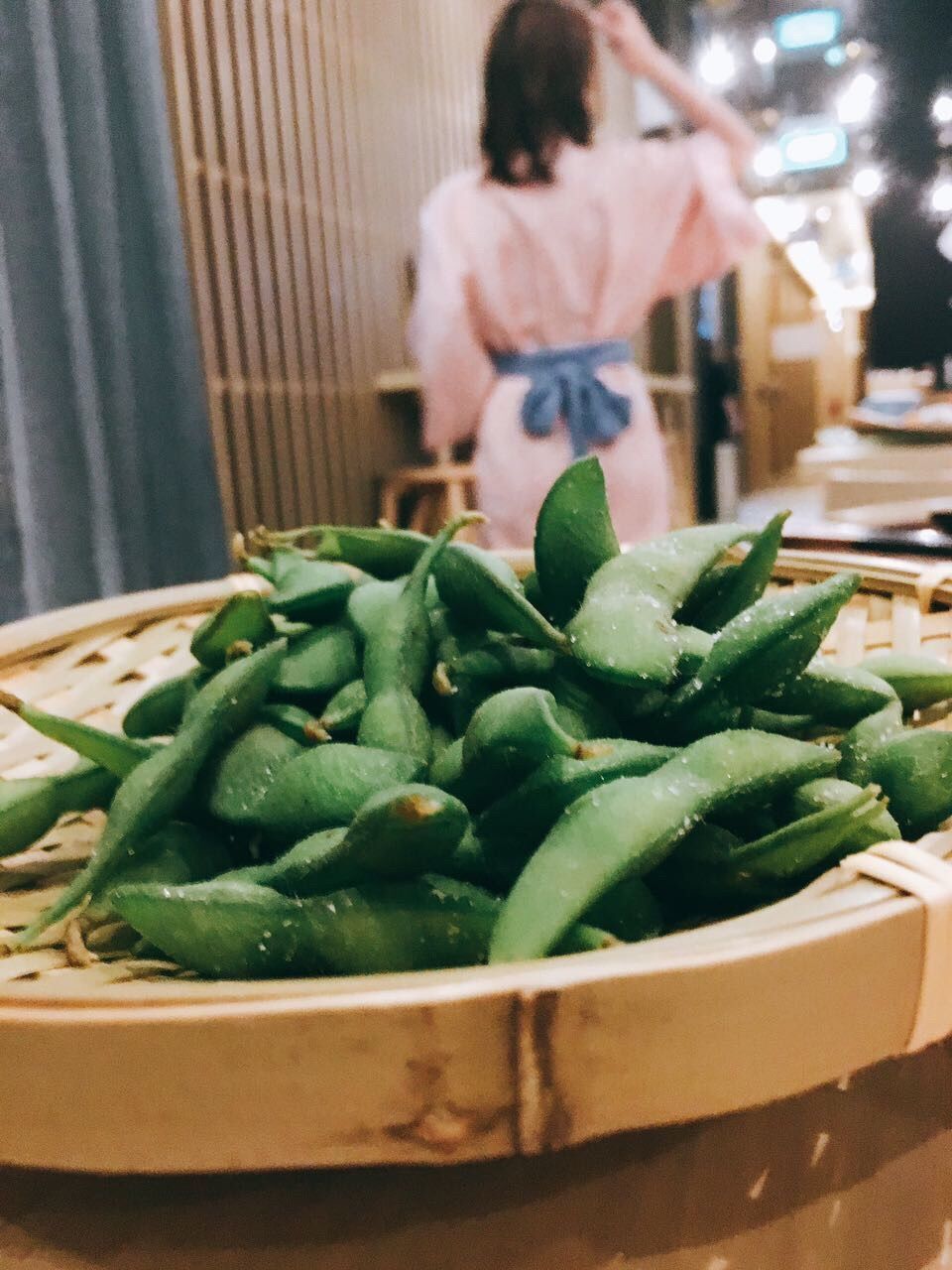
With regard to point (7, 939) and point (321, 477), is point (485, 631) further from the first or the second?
point (321, 477)

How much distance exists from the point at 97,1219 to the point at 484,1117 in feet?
0.34

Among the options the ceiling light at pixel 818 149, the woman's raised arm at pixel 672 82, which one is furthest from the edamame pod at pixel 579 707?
the ceiling light at pixel 818 149

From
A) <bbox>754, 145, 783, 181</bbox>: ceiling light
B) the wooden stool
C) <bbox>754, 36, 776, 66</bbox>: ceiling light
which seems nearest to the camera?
the wooden stool

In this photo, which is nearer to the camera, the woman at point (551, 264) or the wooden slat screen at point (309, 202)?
the woman at point (551, 264)

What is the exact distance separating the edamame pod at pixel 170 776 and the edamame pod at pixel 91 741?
0.11ft

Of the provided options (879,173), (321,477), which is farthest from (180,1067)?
(879,173)

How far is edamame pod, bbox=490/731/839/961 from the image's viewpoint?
0.85 ft

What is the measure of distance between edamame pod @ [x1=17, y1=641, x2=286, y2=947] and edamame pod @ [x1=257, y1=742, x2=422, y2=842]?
38 mm

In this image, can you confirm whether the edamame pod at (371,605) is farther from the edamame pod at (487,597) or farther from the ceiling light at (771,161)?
the ceiling light at (771,161)

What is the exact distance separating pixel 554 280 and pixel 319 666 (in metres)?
1.15

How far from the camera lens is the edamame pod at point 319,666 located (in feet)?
1.42

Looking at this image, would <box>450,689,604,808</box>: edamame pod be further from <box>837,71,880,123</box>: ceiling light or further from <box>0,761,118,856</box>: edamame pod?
<box>837,71,880,123</box>: ceiling light

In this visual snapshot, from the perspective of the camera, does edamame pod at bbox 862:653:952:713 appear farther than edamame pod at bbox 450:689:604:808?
Yes

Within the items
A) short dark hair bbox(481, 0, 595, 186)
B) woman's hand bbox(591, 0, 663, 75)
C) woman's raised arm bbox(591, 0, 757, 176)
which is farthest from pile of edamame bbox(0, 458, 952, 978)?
woman's hand bbox(591, 0, 663, 75)
